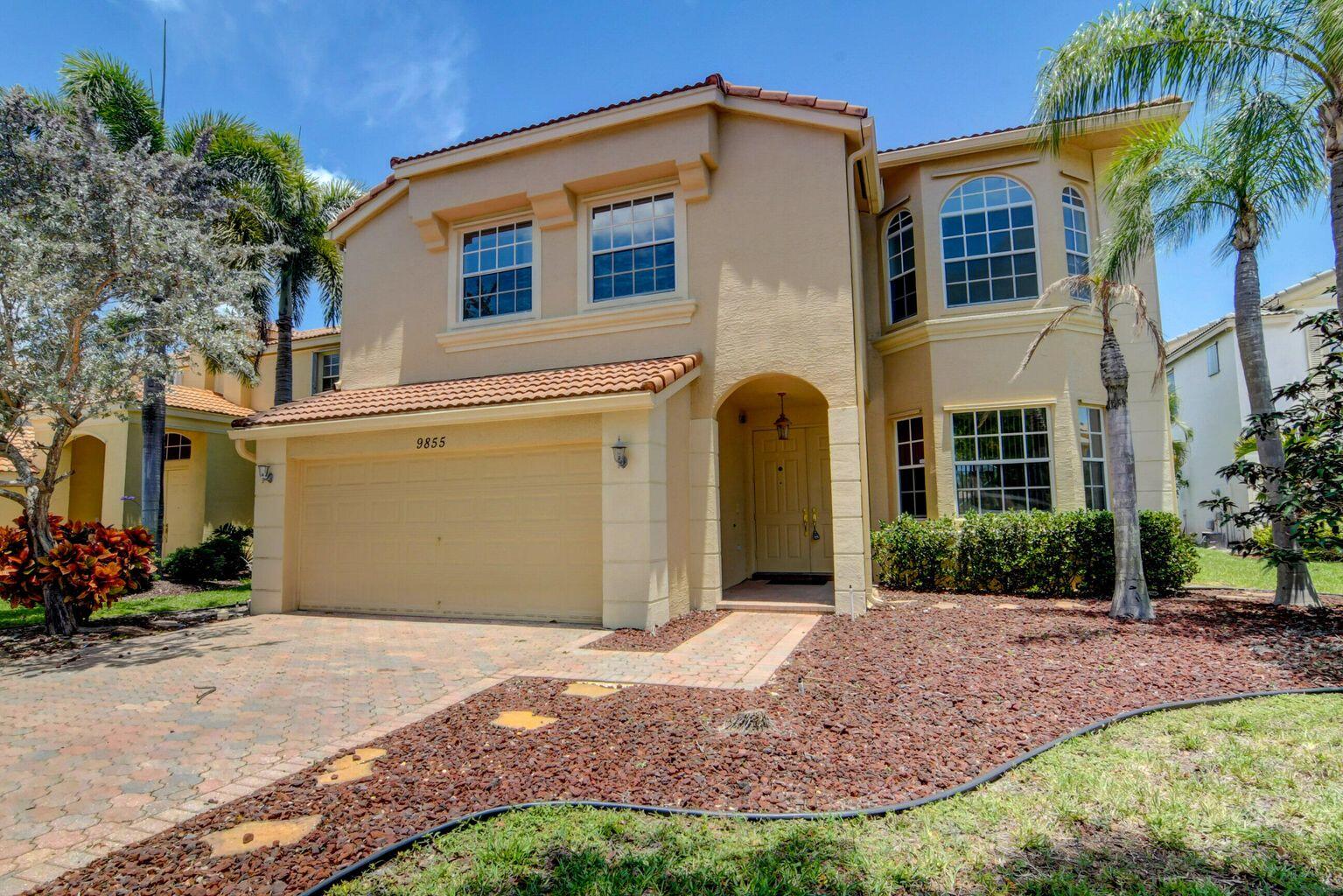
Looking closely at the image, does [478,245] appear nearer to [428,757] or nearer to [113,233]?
[113,233]

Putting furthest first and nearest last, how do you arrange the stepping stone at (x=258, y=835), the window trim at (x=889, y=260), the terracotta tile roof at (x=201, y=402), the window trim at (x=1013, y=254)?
the terracotta tile roof at (x=201, y=402) < the window trim at (x=889, y=260) < the window trim at (x=1013, y=254) < the stepping stone at (x=258, y=835)

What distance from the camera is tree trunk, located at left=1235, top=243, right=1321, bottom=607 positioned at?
943 centimetres

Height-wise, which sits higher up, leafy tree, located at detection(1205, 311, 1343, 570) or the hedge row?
leafy tree, located at detection(1205, 311, 1343, 570)

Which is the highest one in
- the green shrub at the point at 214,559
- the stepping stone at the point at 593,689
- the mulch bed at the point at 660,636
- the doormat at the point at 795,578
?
the green shrub at the point at 214,559

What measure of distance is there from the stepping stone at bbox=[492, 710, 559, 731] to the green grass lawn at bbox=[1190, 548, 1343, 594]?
1113 centimetres

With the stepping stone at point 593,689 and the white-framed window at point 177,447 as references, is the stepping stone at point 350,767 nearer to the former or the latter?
the stepping stone at point 593,689

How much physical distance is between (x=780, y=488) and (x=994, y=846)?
34.6 feet

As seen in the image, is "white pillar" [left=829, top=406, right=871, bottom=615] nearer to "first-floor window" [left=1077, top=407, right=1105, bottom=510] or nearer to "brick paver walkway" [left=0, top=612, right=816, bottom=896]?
"brick paver walkway" [left=0, top=612, right=816, bottom=896]

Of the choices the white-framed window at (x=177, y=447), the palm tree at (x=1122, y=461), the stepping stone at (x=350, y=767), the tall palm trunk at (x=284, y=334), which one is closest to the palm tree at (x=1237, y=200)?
the palm tree at (x=1122, y=461)

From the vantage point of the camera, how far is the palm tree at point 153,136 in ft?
48.1

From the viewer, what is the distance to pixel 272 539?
11.4m

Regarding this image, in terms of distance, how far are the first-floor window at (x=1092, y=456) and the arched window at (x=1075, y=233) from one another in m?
2.60

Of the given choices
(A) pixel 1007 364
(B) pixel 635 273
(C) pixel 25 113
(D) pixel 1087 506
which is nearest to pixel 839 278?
(B) pixel 635 273

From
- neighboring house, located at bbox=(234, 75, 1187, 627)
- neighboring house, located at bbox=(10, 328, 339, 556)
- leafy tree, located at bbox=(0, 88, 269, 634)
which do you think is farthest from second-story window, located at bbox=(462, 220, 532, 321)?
neighboring house, located at bbox=(10, 328, 339, 556)
